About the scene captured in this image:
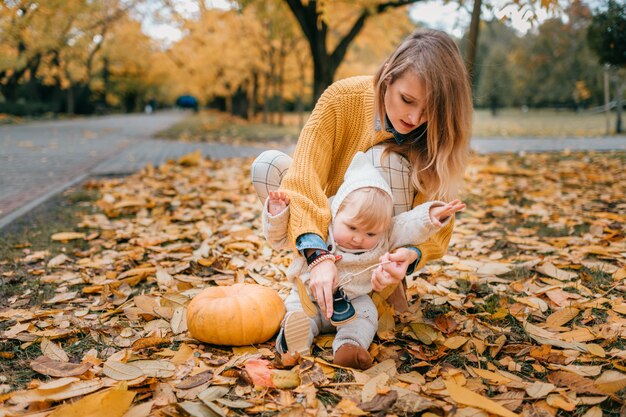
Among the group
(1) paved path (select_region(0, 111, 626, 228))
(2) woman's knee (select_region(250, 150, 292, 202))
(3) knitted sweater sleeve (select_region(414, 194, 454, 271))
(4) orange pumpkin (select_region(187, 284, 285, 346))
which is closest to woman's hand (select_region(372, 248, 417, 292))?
(3) knitted sweater sleeve (select_region(414, 194, 454, 271))

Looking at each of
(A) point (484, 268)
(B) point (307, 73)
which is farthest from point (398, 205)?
(B) point (307, 73)

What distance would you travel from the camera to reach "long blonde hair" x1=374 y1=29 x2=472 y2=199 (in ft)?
6.29

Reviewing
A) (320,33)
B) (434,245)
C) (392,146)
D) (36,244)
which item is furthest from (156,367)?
(320,33)

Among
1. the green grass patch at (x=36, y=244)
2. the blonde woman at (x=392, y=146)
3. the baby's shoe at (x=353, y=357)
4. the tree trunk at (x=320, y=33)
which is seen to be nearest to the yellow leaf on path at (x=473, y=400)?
the baby's shoe at (x=353, y=357)

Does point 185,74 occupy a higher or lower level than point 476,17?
higher

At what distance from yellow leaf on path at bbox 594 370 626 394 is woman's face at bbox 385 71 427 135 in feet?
3.66

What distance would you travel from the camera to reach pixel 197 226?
151 inches

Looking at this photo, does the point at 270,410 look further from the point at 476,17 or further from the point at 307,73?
the point at 307,73

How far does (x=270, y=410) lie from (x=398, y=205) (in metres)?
1.06

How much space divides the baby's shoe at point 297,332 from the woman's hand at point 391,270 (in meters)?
0.31

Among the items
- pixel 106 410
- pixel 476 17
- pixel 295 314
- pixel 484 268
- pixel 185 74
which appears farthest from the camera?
pixel 185 74

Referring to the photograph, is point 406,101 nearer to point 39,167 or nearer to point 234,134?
point 39,167

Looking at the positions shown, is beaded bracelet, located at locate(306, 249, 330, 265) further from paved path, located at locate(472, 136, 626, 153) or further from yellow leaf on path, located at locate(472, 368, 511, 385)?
paved path, located at locate(472, 136, 626, 153)

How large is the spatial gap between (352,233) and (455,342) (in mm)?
621
